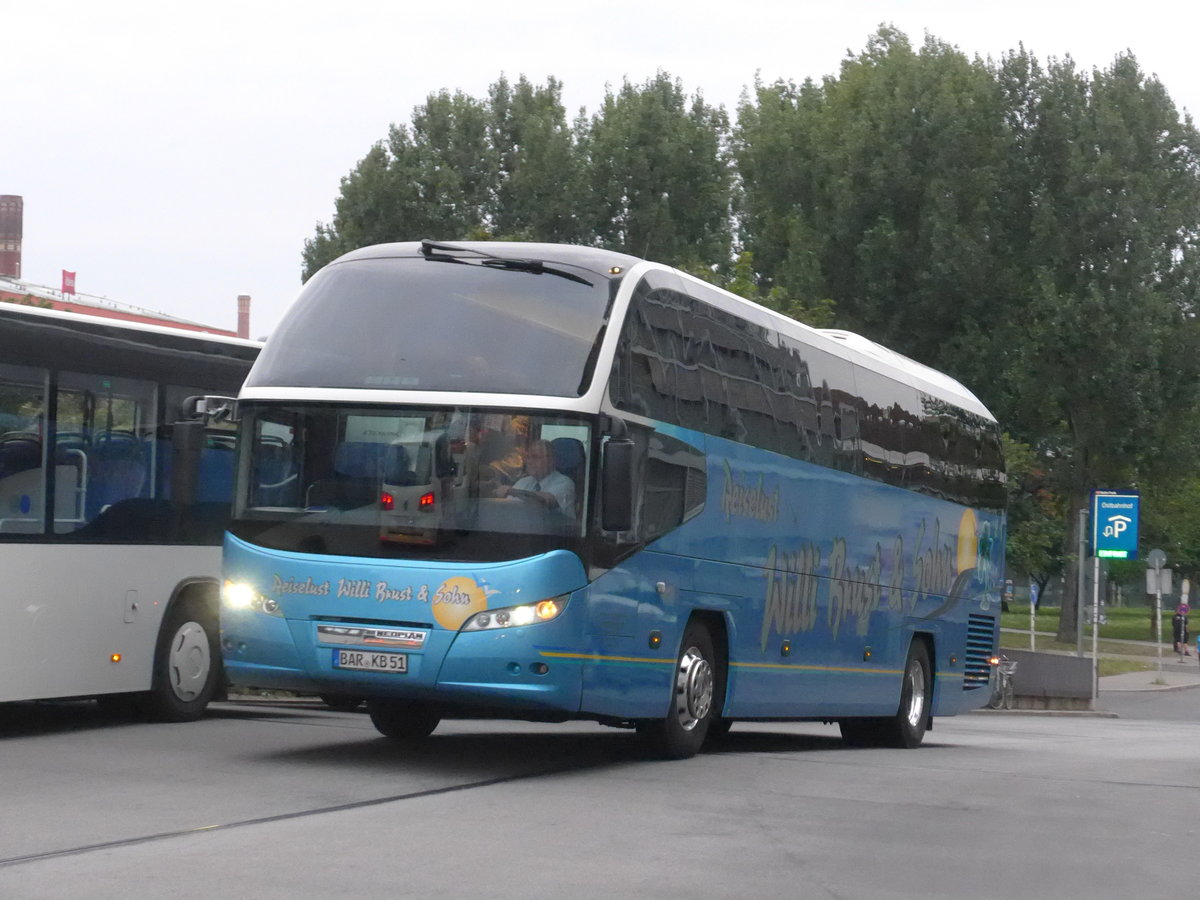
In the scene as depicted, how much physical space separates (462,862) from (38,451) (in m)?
6.41

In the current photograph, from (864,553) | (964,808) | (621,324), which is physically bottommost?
(964,808)

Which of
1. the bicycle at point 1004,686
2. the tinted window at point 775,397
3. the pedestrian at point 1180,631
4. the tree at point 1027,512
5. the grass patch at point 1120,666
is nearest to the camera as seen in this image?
the tinted window at point 775,397

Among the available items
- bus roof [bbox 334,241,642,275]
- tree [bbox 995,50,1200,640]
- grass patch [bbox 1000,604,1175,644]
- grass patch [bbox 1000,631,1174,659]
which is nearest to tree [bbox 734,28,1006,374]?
tree [bbox 995,50,1200,640]

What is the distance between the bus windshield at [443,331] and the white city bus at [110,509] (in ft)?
3.18

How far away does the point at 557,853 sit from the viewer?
8.38 meters

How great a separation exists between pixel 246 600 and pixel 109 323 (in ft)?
10.7

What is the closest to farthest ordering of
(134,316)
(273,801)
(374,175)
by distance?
(273,801)
(374,175)
(134,316)

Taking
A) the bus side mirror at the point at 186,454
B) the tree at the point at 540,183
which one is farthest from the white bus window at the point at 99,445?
the tree at the point at 540,183

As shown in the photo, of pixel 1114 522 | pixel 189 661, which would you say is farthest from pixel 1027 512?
pixel 189 661

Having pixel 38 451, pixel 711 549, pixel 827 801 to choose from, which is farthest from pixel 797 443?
pixel 38 451

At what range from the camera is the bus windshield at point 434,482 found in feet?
37.6

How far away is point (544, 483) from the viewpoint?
1152cm

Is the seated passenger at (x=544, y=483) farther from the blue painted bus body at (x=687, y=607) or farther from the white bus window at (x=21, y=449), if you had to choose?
the white bus window at (x=21, y=449)

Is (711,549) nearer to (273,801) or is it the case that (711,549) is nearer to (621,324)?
(621,324)
